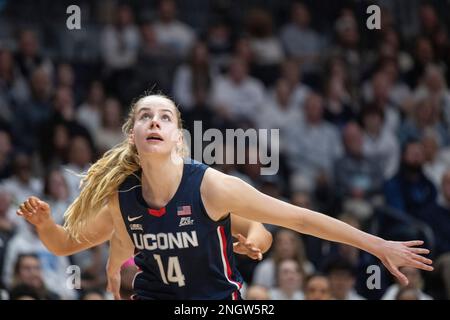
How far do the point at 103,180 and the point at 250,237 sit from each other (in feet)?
2.77

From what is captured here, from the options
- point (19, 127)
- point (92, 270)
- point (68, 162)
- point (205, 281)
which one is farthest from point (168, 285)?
point (19, 127)

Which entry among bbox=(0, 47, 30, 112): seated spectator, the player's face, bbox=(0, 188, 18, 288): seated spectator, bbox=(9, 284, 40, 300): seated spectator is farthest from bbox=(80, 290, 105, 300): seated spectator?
bbox=(0, 47, 30, 112): seated spectator

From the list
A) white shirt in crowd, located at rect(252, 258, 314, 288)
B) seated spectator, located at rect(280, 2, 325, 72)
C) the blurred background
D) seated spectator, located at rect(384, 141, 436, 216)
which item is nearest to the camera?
white shirt in crowd, located at rect(252, 258, 314, 288)

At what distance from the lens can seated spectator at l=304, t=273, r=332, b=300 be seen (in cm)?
785

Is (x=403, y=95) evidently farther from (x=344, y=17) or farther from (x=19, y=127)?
(x=19, y=127)

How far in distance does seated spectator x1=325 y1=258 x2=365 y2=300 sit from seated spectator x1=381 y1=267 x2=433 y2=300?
245mm

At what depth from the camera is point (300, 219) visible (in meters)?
5.11

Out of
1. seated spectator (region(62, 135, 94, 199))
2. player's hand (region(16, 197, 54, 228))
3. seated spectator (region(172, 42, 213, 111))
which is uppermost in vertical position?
seated spectator (region(172, 42, 213, 111))

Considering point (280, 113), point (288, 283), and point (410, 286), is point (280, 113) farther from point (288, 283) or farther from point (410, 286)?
point (410, 286)

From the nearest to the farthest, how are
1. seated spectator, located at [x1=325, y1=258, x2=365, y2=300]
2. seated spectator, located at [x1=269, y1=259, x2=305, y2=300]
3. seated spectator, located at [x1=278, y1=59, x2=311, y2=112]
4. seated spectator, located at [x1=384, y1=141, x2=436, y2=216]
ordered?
seated spectator, located at [x1=325, y1=258, x2=365, y2=300]
seated spectator, located at [x1=269, y1=259, x2=305, y2=300]
seated spectator, located at [x1=384, y1=141, x2=436, y2=216]
seated spectator, located at [x1=278, y1=59, x2=311, y2=112]

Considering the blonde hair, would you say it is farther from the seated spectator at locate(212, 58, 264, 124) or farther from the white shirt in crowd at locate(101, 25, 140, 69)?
the white shirt in crowd at locate(101, 25, 140, 69)

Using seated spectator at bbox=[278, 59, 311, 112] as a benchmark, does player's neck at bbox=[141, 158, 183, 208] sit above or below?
below

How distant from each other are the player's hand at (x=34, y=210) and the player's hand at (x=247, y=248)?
1011 millimetres

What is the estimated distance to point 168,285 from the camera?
532cm
